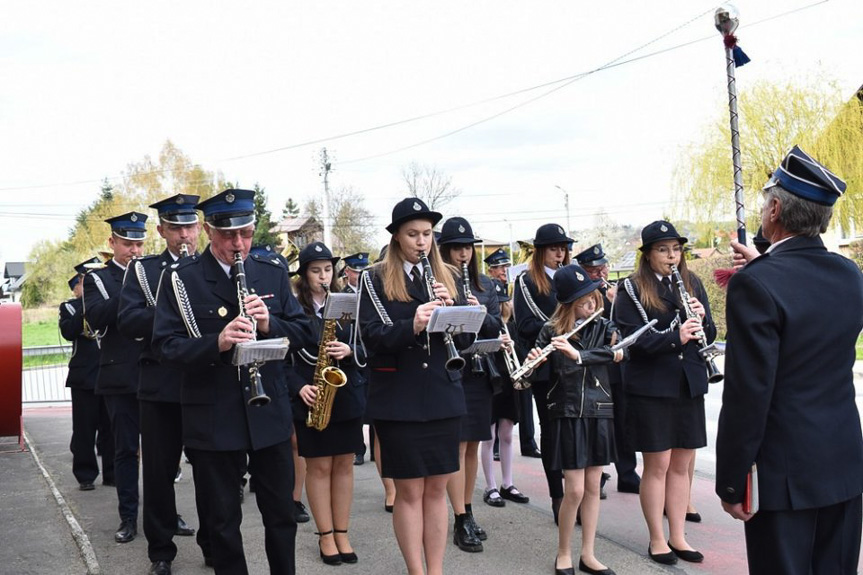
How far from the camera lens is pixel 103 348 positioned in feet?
23.1

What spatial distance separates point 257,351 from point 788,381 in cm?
244

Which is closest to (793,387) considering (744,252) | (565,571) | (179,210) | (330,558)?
(744,252)

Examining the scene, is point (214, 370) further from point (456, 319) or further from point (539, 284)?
point (539, 284)

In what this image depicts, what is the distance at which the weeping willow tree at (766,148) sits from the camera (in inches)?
1106

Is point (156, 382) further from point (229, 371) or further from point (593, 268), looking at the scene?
point (593, 268)

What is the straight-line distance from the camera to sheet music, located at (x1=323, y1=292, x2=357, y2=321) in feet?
18.9

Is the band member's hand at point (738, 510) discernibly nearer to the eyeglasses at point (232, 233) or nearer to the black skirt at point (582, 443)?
the black skirt at point (582, 443)

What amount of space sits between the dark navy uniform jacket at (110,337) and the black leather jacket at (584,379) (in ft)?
10.7

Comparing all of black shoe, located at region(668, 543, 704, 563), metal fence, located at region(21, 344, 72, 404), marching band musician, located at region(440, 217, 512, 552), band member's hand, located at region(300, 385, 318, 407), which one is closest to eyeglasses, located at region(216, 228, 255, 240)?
band member's hand, located at region(300, 385, 318, 407)

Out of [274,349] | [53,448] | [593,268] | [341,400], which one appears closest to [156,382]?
[341,400]

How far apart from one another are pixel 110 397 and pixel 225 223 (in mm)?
3005

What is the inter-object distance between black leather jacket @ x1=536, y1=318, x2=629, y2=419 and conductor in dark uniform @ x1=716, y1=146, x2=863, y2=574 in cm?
228

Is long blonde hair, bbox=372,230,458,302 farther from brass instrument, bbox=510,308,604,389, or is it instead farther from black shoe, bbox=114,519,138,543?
black shoe, bbox=114,519,138,543

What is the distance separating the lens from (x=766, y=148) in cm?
2994
